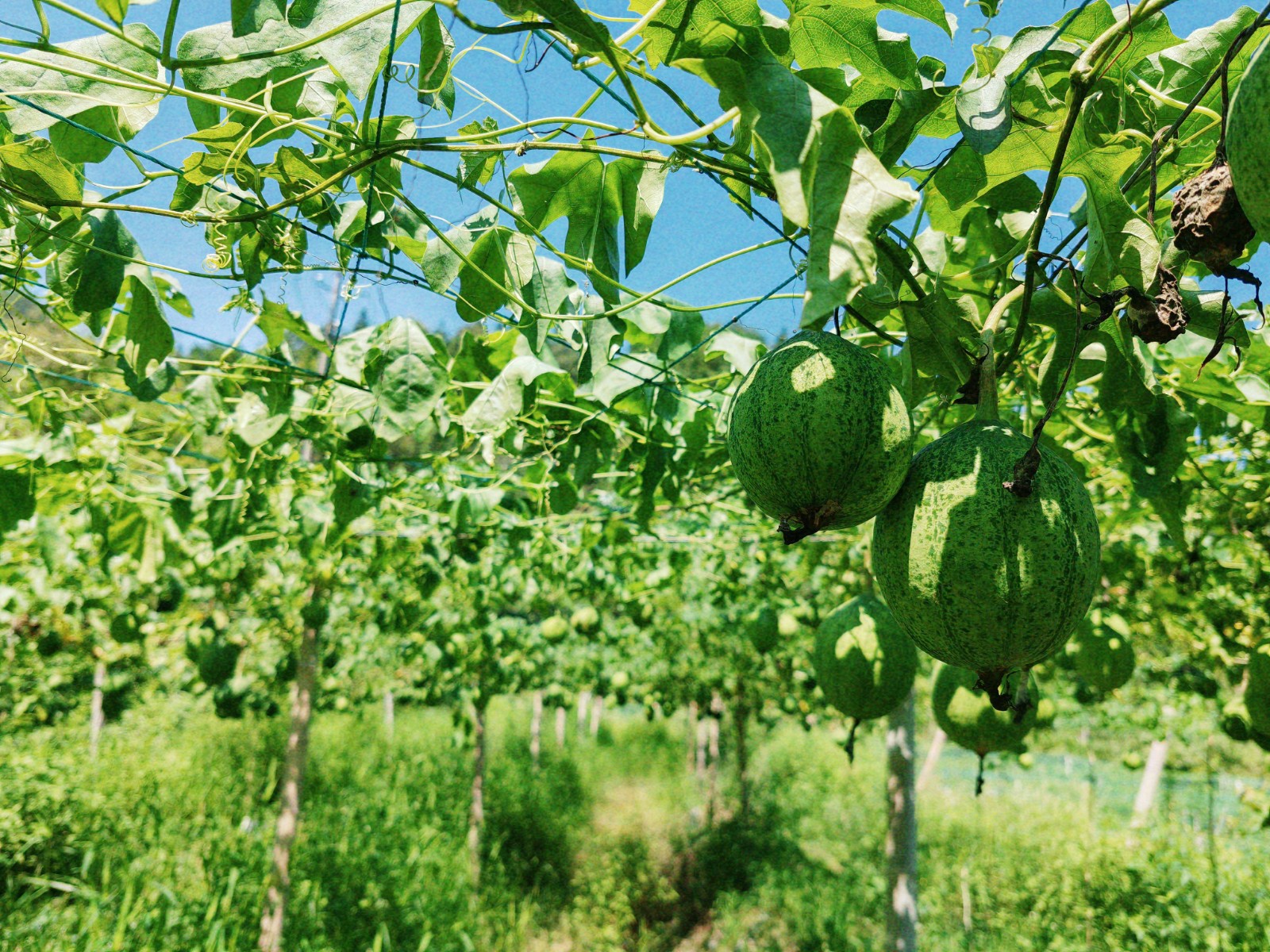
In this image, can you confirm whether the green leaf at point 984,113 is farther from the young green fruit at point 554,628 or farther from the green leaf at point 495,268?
the young green fruit at point 554,628

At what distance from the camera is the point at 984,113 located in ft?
2.67

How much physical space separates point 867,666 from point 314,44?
4.54ft

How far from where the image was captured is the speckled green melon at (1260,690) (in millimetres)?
1979

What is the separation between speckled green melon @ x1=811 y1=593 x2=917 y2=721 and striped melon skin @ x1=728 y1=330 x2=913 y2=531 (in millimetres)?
705

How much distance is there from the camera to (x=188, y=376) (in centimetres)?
250

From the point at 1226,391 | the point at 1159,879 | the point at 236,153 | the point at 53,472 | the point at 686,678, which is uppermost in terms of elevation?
the point at 236,153

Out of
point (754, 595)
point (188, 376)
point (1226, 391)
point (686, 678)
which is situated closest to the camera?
point (1226, 391)

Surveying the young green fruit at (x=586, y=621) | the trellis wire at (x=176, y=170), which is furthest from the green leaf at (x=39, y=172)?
the young green fruit at (x=586, y=621)

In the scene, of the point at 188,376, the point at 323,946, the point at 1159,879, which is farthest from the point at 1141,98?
the point at 1159,879

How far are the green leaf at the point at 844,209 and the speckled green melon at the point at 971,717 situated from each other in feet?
4.00

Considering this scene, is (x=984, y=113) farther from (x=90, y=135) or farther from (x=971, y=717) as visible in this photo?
(x=90, y=135)

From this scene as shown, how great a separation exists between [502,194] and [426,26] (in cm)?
31

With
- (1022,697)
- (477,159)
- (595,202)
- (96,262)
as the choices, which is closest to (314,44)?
(477,159)

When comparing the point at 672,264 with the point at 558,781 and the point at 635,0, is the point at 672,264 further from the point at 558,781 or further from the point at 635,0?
the point at 558,781
